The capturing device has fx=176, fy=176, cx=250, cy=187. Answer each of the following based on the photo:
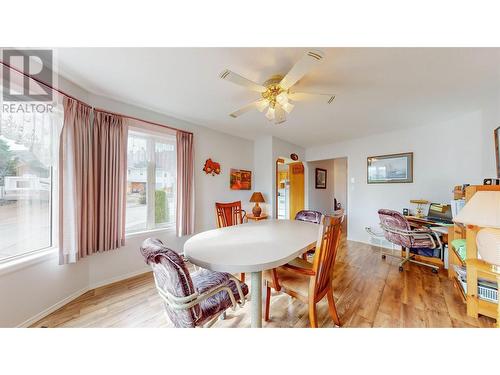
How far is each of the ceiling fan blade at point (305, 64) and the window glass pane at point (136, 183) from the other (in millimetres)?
2091

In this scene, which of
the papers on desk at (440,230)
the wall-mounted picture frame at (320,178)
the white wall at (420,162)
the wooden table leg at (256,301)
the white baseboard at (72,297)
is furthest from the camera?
the wall-mounted picture frame at (320,178)

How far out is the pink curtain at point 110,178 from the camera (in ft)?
6.60

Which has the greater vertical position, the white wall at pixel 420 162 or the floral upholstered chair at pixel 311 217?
the white wall at pixel 420 162

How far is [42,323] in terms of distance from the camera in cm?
150

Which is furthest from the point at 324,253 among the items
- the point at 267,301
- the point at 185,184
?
the point at 185,184

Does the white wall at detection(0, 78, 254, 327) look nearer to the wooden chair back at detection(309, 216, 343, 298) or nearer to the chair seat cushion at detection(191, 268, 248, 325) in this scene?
the chair seat cushion at detection(191, 268, 248, 325)

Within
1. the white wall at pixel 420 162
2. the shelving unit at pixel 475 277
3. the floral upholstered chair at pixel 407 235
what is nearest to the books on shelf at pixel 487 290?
the shelving unit at pixel 475 277

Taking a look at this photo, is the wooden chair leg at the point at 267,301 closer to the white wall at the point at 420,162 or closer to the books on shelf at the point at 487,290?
the books on shelf at the point at 487,290

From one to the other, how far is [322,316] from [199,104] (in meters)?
2.65

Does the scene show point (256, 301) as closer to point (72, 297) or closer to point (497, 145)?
point (72, 297)

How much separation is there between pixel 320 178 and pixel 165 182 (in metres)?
4.25
